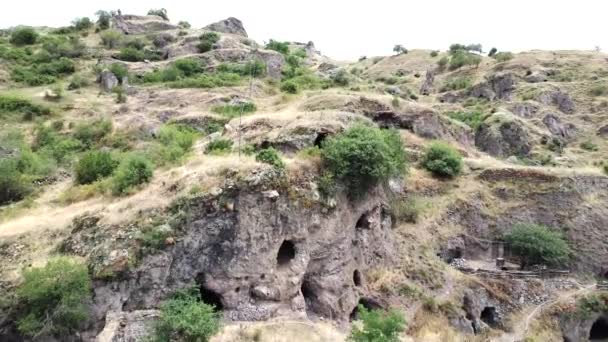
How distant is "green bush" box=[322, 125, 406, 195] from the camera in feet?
70.7

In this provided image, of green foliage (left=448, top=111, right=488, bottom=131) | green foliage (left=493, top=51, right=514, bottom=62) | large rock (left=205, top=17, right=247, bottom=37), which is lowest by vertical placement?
green foliage (left=448, top=111, right=488, bottom=131)

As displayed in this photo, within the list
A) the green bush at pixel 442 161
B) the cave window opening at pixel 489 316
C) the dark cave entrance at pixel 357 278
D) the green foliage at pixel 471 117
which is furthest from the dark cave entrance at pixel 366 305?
the green foliage at pixel 471 117

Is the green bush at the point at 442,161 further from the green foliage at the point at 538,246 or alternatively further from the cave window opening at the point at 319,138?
the cave window opening at the point at 319,138

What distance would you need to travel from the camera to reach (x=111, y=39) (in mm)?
54281

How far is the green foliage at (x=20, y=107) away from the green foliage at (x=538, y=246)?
33264mm

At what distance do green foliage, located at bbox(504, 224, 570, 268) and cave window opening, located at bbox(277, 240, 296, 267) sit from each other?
13.8m

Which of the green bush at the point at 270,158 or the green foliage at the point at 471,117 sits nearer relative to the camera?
the green bush at the point at 270,158

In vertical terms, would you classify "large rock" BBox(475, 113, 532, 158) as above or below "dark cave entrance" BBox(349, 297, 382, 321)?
above

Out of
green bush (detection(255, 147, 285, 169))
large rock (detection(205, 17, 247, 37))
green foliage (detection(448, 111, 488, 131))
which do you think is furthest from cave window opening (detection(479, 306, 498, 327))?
large rock (detection(205, 17, 247, 37))

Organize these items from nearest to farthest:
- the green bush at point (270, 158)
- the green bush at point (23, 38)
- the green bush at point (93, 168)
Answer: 1. the green bush at point (270, 158)
2. the green bush at point (93, 168)
3. the green bush at point (23, 38)

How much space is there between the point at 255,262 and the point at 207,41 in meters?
38.0

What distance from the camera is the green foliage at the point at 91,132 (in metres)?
32.1

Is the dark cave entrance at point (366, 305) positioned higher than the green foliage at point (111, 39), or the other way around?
the green foliage at point (111, 39)

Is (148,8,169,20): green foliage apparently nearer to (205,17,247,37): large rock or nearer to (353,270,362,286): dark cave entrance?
(205,17,247,37): large rock
